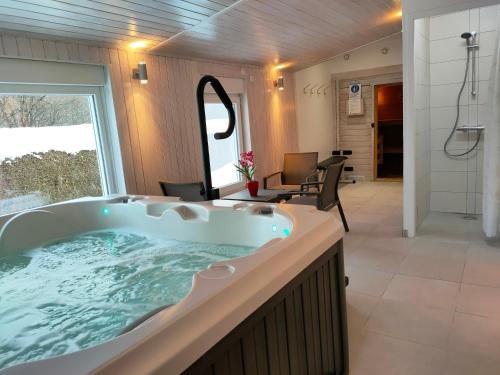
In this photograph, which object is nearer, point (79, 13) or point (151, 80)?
point (79, 13)

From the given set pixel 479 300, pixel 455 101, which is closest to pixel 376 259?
pixel 479 300

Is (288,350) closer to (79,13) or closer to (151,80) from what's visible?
(79,13)

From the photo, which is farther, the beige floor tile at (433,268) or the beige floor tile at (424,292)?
the beige floor tile at (433,268)

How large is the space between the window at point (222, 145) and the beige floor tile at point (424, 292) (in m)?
2.67

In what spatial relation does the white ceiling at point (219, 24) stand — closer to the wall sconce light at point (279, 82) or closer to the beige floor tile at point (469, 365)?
the wall sconce light at point (279, 82)

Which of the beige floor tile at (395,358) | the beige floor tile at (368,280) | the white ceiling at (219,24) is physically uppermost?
the white ceiling at (219,24)

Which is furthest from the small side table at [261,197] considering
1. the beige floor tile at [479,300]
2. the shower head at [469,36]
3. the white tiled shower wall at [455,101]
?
the shower head at [469,36]

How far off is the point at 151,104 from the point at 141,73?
341 millimetres

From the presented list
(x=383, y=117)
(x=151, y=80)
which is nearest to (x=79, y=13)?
(x=151, y=80)

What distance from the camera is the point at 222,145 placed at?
478 centimetres

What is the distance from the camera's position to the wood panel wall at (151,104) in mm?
2787

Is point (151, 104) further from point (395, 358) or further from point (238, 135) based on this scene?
point (395, 358)

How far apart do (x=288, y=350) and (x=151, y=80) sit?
2.97 meters

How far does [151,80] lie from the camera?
3504mm
